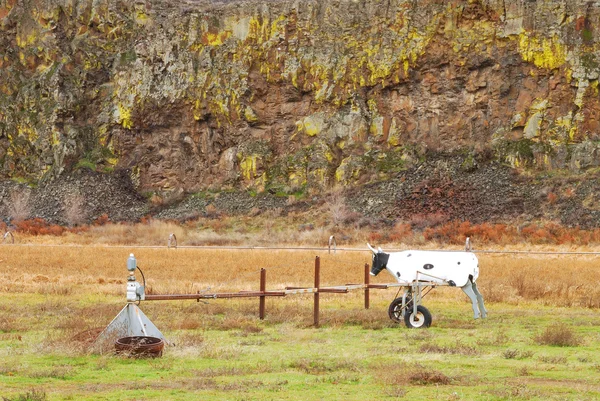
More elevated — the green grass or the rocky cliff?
the rocky cliff

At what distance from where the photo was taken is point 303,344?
15328mm

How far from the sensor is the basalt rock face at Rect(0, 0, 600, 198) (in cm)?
6269

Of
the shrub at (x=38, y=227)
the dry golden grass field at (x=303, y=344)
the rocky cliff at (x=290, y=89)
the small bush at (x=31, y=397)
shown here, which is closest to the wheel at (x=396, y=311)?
the dry golden grass field at (x=303, y=344)

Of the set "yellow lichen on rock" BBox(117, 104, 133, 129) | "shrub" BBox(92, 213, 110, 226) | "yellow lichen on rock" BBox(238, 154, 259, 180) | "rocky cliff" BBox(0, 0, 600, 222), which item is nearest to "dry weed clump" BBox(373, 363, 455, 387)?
"rocky cliff" BBox(0, 0, 600, 222)

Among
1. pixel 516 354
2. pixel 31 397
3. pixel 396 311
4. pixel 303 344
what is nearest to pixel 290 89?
pixel 396 311

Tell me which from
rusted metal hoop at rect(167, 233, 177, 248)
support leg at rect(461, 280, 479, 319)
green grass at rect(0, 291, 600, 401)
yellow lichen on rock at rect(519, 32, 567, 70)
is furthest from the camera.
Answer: yellow lichen on rock at rect(519, 32, 567, 70)

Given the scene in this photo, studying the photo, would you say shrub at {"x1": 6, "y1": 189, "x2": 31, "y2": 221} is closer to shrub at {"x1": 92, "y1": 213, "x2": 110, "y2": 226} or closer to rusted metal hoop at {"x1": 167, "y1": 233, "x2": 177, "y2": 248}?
shrub at {"x1": 92, "y1": 213, "x2": 110, "y2": 226}

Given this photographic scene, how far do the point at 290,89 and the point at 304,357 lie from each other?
5754cm

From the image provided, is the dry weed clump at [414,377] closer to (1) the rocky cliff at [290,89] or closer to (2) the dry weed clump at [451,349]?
(2) the dry weed clump at [451,349]

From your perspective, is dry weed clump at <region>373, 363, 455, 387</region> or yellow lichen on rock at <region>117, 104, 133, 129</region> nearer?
dry weed clump at <region>373, 363, 455, 387</region>

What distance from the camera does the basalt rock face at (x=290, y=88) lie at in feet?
206

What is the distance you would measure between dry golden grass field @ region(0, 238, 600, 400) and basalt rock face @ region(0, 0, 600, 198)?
3593 cm

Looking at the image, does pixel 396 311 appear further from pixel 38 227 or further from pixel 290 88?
pixel 290 88

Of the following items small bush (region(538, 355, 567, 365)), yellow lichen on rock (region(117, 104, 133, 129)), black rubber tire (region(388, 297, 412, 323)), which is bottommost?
small bush (region(538, 355, 567, 365))
